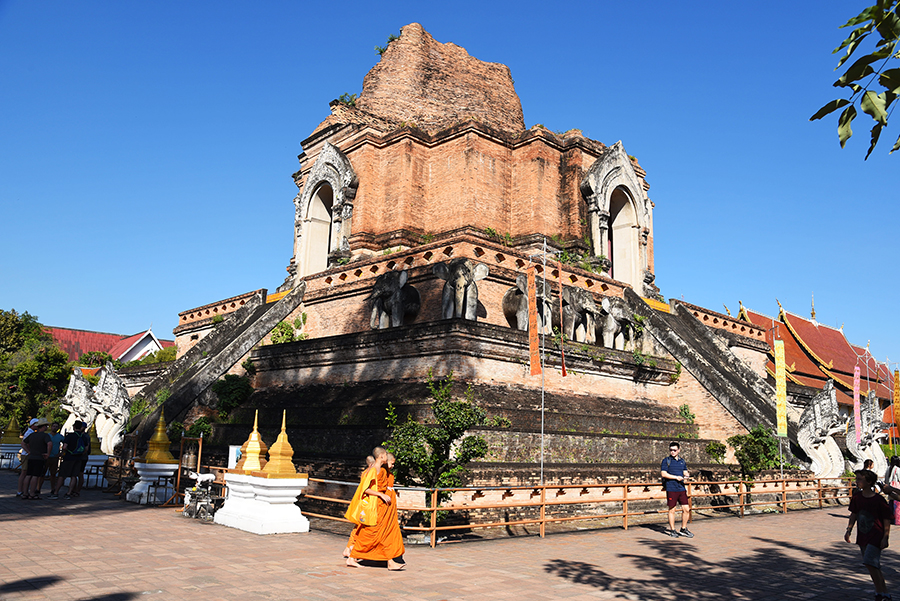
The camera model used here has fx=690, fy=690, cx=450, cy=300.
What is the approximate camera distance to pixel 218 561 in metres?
6.47

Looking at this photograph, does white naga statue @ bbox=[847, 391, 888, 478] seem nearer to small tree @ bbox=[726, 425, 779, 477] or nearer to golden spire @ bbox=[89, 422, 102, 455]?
small tree @ bbox=[726, 425, 779, 477]

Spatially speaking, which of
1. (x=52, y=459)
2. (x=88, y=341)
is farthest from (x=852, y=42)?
(x=88, y=341)

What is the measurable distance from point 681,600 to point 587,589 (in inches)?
29.9

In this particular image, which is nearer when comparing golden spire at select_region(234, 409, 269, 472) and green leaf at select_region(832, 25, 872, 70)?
green leaf at select_region(832, 25, 872, 70)

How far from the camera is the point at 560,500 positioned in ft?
31.8

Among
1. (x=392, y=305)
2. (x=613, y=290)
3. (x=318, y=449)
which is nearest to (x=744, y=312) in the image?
(x=613, y=290)

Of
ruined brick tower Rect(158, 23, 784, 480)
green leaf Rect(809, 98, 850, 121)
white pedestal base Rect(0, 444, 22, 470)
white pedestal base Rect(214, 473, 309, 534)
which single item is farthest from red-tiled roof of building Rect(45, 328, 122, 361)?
green leaf Rect(809, 98, 850, 121)

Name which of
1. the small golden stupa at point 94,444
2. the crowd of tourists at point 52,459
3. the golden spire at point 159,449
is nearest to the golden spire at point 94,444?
the small golden stupa at point 94,444

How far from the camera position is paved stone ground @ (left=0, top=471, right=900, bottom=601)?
550 cm

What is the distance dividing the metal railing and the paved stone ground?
0.40 meters

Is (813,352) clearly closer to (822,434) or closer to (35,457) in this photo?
(822,434)

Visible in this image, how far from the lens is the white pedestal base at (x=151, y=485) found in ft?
36.1

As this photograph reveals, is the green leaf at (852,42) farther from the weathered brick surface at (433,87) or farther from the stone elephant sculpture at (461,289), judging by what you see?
the weathered brick surface at (433,87)

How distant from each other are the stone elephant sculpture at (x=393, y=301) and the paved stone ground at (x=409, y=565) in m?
6.04
